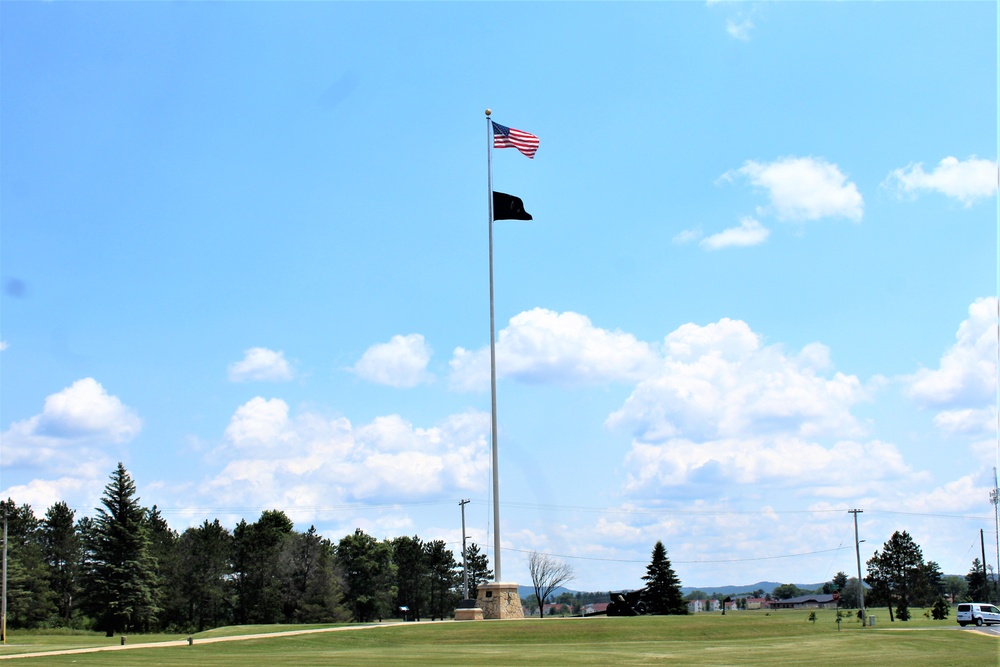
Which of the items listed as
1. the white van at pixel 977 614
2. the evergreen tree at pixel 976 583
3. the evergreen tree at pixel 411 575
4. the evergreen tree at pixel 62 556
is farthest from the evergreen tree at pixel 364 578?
the evergreen tree at pixel 976 583

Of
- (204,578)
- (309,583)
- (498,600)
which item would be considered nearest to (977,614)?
(498,600)

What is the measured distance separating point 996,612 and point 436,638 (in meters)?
38.1

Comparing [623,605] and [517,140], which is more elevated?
[517,140]

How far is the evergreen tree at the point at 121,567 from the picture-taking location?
62.5 meters

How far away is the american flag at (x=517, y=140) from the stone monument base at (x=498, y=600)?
64.2 ft

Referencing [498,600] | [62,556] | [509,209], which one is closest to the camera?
[498,600]

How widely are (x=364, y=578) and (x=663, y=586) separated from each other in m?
31.6

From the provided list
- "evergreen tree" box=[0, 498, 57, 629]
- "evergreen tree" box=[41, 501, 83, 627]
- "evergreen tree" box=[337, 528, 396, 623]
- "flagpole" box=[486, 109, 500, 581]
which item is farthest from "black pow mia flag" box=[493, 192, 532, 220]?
"evergreen tree" box=[41, 501, 83, 627]

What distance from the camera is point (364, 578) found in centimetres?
9294

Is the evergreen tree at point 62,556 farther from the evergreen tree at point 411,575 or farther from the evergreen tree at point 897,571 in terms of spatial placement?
the evergreen tree at point 897,571

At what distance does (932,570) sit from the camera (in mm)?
114688

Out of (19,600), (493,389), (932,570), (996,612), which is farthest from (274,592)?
(932,570)

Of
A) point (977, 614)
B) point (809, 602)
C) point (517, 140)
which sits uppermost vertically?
point (517, 140)

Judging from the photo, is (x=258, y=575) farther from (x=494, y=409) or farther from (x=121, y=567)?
(x=494, y=409)
